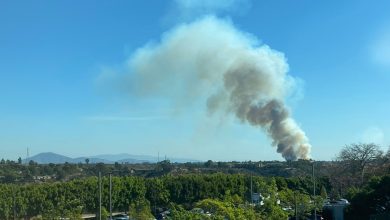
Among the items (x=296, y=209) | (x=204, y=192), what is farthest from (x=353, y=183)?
(x=296, y=209)

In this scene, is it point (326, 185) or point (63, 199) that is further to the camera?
point (326, 185)

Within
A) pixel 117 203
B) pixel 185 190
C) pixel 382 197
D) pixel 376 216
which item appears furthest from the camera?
pixel 185 190

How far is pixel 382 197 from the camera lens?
30.3 metres

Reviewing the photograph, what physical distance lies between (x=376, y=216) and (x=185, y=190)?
29374mm

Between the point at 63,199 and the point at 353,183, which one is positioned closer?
the point at 63,199

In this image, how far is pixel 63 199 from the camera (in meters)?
46.8

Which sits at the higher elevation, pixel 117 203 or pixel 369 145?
pixel 369 145

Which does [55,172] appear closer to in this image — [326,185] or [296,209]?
[326,185]

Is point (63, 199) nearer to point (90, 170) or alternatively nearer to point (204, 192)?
point (204, 192)

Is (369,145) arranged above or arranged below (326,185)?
above

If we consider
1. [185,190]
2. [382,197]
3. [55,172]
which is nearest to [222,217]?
[382,197]

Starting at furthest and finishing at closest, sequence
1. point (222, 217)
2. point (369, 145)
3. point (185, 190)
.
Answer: point (369, 145)
point (185, 190)
point (222, 217)

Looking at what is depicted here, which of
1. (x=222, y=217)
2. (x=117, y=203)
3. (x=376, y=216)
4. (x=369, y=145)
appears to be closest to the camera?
(x=222, y=217)

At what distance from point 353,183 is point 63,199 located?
91.6ft
